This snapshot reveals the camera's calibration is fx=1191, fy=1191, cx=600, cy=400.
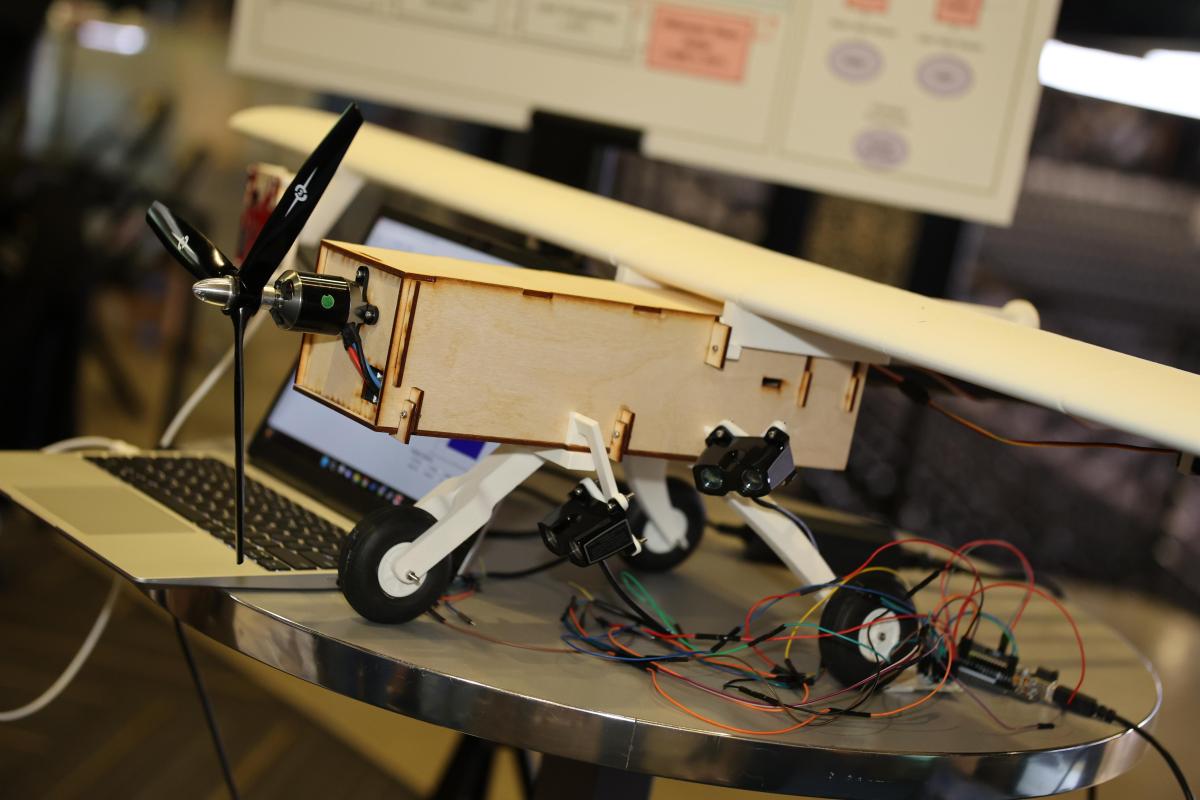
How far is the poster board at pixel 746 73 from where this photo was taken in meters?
1.45

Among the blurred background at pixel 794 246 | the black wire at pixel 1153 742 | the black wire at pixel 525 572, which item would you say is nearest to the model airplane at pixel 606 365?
the black wire at pixel 525 572

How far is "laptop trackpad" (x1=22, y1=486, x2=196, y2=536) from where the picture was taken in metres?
0.81

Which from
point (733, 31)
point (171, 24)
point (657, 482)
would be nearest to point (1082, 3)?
point (733, 31)

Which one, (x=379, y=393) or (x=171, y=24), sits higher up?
(x=171, y=24)

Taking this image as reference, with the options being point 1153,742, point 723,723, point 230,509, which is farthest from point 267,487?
point 1153,742

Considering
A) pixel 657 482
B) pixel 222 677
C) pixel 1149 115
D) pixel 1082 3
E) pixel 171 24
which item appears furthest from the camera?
pixel 171 24

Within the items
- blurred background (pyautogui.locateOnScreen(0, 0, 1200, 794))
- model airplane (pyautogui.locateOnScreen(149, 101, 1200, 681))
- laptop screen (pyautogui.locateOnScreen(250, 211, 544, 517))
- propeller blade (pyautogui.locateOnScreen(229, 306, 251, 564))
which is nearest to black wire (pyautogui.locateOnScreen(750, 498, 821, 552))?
model airplane (pyautogui.locateOnScreen(149, 101, 1200, 681))

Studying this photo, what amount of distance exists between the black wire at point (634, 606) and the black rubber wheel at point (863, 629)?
11cm

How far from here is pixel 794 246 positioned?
2.43 m

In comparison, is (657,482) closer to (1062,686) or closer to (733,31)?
(1062,686)

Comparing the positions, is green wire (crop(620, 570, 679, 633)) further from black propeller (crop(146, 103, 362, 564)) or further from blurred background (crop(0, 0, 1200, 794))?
blurred background (crop(0, 0, 1200, 794))

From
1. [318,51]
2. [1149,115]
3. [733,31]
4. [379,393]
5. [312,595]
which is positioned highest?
[1149,115]

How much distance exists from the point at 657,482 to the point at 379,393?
35cm

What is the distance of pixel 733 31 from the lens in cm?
150
